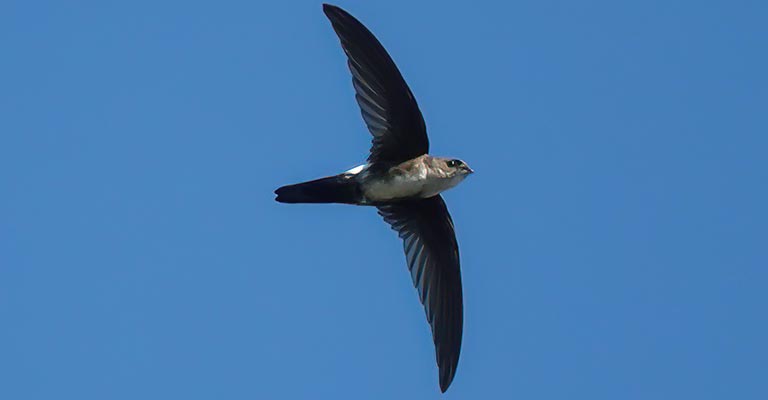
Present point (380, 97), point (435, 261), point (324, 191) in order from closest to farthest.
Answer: point (324, 191), point (380, 97), point (435, 261)

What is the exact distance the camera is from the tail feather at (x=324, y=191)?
1094 cm

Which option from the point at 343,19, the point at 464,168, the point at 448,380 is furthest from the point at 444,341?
the point at 343,19

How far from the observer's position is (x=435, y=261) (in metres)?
11.9

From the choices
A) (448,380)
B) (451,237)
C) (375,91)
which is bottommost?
(448,380)

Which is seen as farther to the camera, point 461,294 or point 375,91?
point 461,294

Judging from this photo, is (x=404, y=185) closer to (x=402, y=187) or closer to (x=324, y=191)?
(x=402, y=187)

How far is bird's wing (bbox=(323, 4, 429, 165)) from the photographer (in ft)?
36.1

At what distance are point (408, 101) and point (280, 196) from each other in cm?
96

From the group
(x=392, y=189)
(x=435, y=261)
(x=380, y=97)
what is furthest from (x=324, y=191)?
(x=435, y=261)

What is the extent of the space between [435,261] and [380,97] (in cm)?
125

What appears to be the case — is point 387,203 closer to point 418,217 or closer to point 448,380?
point 418,217

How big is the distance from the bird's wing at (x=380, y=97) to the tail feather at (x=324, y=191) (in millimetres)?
235

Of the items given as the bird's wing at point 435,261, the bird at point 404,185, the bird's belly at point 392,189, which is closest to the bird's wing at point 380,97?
the bird at point 404,185

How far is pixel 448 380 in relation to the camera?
11.8 metres
